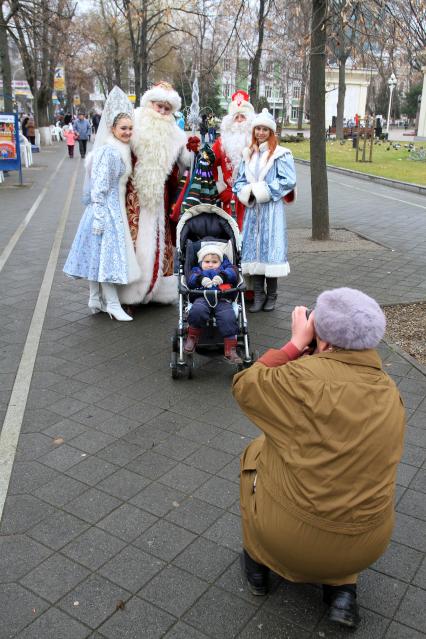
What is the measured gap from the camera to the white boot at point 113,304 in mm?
6438

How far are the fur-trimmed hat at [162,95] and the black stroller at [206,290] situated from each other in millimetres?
1431

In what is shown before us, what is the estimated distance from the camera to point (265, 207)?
21.7 ft

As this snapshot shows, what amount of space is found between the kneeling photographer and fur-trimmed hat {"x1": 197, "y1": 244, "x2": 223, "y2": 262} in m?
2.79

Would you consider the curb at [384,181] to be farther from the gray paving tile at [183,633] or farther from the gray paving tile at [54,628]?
the gray paving tile at [54,628]

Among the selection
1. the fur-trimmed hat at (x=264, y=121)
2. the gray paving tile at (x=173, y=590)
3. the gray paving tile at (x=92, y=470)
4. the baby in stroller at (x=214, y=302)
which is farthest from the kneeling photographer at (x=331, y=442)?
the fur-trimmed hat at (x=264, y=121)

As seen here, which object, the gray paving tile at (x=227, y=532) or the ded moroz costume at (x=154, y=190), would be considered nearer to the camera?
the gray paving tile at (x=227, y=532)

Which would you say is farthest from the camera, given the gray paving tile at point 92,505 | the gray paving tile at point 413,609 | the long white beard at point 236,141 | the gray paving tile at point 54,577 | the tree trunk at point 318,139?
the tree trunk at point 318,139

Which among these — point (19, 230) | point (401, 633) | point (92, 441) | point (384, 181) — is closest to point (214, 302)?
point (92, 441)

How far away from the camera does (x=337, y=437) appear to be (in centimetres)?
218

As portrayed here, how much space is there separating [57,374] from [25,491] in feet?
5.67

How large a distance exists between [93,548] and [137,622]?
1.80 ft

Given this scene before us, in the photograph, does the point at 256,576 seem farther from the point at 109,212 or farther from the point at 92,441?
the point at 109,212

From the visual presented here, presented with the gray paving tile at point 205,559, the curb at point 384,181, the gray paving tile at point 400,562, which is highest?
the curb at point 384,181

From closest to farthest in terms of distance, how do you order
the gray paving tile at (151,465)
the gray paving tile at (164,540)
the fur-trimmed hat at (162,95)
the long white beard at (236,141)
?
the gray paving tile at (164,540) → the gray paving tile at (151,465) → the fur-trimmed hat at (162,95) → the long white beard at (236,141)
